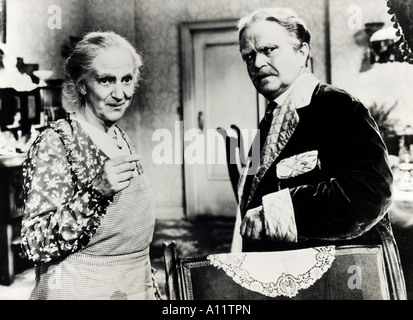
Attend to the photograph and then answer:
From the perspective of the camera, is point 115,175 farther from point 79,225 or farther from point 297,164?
point 297,164

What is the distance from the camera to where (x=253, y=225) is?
1.71 m

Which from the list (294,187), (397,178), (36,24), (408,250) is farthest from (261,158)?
(36,24)

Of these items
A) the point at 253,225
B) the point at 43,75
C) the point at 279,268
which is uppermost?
the point at 43,75

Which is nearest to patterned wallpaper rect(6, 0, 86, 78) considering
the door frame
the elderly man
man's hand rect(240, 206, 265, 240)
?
the door frame

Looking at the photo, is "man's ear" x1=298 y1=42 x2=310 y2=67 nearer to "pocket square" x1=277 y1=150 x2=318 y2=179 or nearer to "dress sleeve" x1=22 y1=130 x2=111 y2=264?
"pocket square" x1=277 y1=150 x2=318 y2=179

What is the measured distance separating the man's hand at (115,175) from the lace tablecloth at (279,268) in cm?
43

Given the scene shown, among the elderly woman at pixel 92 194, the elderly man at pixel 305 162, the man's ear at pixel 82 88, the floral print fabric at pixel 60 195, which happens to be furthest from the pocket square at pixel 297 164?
the man's ear at pixel 82 88

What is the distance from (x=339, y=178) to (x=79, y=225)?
935 millimetres

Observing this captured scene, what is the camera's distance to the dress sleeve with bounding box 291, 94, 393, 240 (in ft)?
5.22

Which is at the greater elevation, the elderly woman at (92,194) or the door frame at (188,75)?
the door frame at (188,75)

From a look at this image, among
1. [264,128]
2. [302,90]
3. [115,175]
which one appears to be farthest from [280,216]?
[115,175]

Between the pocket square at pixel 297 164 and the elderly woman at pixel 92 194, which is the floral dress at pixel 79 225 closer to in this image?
the elderly woman at pixel 92 194

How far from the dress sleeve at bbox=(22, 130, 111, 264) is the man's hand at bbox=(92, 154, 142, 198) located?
0.10ft

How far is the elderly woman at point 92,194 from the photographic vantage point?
1453 mm
